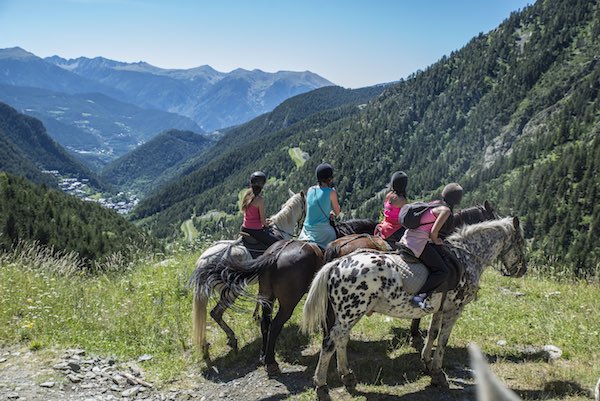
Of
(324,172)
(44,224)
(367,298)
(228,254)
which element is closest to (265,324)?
(228,254)

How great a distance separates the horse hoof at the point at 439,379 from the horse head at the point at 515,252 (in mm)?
2672

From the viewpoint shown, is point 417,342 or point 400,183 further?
point 417,342

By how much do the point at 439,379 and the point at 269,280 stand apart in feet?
11.4

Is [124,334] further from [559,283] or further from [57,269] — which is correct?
[559,283]

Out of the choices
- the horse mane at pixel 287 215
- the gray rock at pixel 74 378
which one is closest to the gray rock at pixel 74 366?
the gray rock at pixel 74 378

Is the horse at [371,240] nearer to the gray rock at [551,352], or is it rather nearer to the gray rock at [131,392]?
the gray rock at [551,352]

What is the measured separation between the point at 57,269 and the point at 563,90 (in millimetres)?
232854

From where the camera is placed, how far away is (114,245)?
5525 cm

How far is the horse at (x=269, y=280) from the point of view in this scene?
796 centimetres

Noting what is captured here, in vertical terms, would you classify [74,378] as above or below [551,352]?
below

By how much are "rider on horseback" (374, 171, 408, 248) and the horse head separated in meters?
2.02

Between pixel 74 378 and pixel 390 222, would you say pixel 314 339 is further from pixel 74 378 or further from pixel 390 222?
pixel 74 378

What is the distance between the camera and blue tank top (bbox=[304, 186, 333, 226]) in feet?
28.9

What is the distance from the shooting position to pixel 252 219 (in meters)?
9.51
